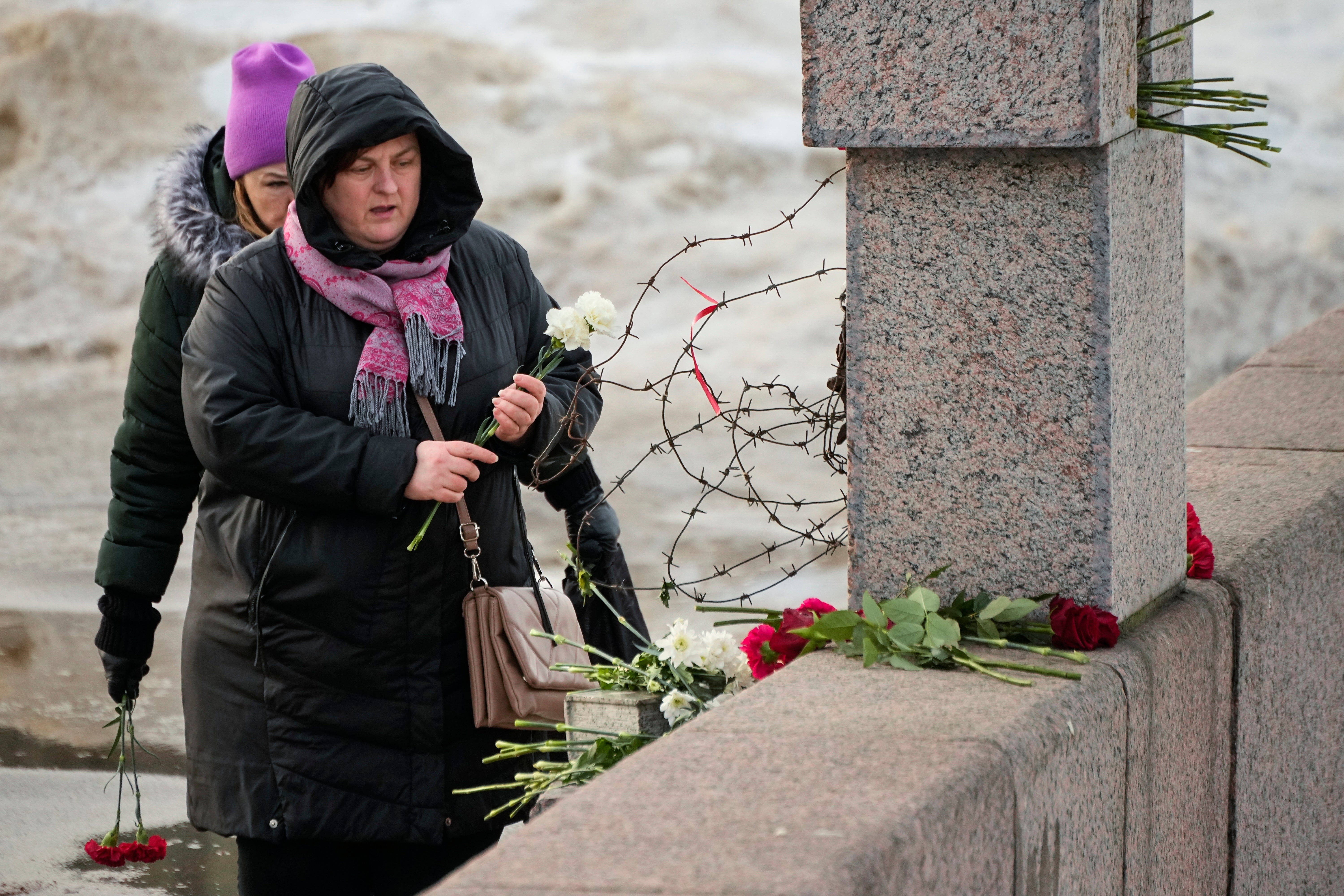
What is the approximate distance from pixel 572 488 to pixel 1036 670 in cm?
157

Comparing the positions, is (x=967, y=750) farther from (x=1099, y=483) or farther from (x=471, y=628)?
(x=471, y=628)

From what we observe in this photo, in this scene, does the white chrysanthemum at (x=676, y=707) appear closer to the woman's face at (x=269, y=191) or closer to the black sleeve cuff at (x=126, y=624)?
the black sleeve cuff at (x=126, y=624)

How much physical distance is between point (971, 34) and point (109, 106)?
17299 millimetres

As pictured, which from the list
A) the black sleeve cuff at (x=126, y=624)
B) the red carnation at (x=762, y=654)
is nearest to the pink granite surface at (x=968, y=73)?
the red carnation at (x=762, y=654)

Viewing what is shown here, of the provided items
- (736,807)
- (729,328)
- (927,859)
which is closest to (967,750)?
(927,859)

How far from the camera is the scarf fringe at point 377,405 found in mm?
2998

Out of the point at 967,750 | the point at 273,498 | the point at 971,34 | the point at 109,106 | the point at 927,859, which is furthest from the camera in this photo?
the point at 109,106

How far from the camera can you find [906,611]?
2.39m

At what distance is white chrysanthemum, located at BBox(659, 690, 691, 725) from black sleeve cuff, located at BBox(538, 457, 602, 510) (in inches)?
45.4

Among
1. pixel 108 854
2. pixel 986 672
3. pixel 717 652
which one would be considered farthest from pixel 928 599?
pixel 108 854

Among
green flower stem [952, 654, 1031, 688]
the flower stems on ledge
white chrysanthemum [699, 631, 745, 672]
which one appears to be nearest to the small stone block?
white chrysanthemum [699, 631, 745, 672]

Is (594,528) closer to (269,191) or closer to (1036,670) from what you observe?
(269,191)

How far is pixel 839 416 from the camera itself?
268 cm

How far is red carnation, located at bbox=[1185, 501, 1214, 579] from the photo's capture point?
286 cm
